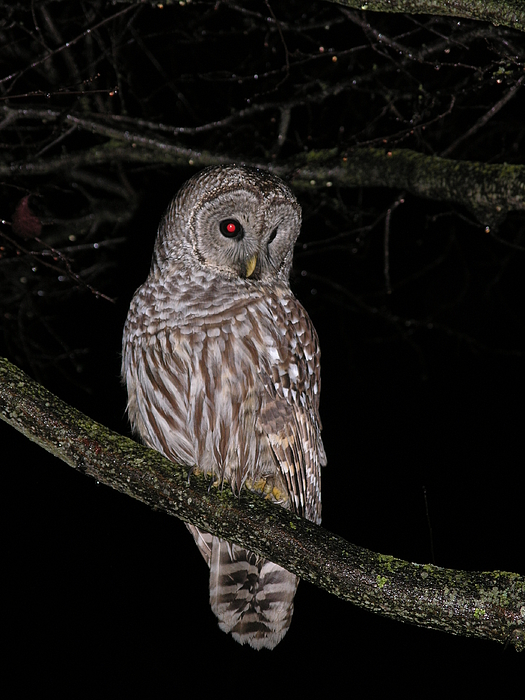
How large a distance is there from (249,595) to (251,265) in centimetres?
157

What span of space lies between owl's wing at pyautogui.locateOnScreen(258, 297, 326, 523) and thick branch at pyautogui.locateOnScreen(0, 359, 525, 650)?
432mm

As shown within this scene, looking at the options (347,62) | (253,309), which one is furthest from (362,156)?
(347,62)

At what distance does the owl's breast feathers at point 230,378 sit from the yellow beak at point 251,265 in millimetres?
73

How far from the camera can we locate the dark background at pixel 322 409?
4.77 metres

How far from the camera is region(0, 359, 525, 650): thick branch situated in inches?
72.6

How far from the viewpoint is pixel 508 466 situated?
7.91 metres

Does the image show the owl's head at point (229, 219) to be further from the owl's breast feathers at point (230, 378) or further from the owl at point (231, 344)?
the owl's breast feathers at point (230, 378)

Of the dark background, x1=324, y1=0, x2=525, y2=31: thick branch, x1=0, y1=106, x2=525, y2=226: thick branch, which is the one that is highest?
x1=324, y1=0, x2=525, y2=31: thick branch

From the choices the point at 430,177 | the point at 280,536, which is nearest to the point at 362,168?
the point at 430,177

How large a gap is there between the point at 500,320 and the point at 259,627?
494 centimetres

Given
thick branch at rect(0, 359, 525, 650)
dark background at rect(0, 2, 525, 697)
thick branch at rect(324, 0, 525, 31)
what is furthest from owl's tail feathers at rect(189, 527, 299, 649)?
thick branch at rect(324, 0, 525, 31)

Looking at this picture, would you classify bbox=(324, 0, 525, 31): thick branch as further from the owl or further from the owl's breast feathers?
the owl's breast feathers

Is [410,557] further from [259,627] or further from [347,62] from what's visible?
[347,62]

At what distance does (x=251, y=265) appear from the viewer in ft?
9.07
